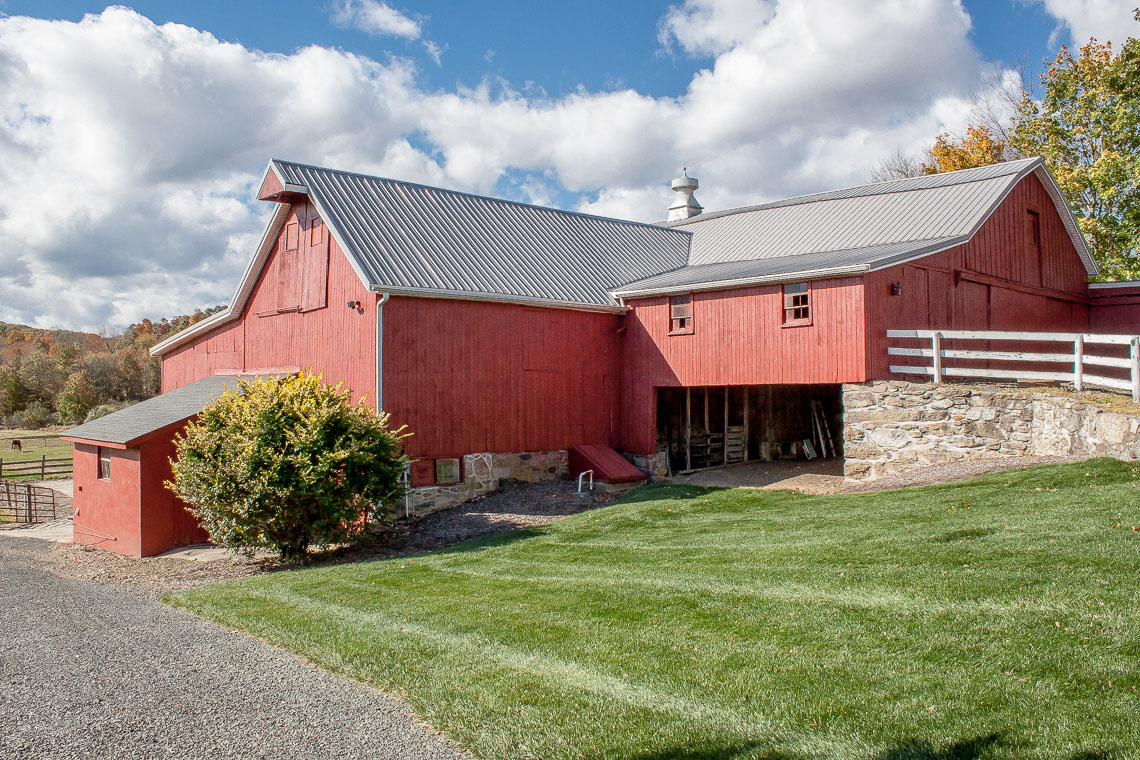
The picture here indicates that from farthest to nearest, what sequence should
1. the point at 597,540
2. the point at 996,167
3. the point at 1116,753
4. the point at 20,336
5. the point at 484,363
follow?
the point at 20,336
the point at 996,167
the point at 484,363
the point at 597,540
the point at 1116,753

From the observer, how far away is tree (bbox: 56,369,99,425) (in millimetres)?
46125

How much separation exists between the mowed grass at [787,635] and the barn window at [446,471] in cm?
539

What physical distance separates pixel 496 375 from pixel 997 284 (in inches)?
469

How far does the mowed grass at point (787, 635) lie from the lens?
439 centimetres

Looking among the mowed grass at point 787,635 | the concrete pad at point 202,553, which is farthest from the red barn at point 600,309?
the mowed grass at point 787,635

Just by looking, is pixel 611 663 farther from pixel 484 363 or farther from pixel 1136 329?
pixel 1136 329

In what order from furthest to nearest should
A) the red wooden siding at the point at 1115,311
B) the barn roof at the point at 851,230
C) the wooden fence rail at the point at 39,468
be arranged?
the wooden fence rail at the point at 39,468
the red wooden siding at the point at 1115,311
the barn roof at the point at 851,230

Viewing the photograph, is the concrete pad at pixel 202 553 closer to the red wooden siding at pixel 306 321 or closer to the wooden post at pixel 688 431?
the red wooden siding at pixel 306 321

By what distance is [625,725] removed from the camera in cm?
472

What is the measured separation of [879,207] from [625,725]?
1864cm

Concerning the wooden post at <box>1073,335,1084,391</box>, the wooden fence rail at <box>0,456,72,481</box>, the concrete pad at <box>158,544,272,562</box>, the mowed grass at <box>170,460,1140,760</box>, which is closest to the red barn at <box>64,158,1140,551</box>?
the concrete pad at <box>158,544,272,562</box>

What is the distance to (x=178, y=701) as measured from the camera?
221 inches

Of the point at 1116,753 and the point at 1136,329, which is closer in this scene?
the point at 1116,753

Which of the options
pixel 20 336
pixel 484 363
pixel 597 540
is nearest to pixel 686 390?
pixel 484 363
